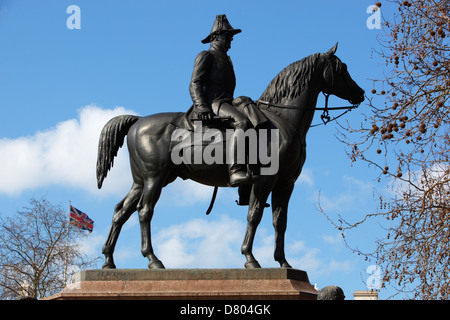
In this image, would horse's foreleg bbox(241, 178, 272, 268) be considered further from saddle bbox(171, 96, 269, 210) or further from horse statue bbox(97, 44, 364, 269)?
saddle bbox(171, 96, 269, 210)

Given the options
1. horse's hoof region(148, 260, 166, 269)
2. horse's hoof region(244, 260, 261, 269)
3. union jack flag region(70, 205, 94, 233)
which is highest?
union jack flag region(70, 205, 94, 233)

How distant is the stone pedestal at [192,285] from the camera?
10.8 m

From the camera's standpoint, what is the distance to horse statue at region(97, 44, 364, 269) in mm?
11828

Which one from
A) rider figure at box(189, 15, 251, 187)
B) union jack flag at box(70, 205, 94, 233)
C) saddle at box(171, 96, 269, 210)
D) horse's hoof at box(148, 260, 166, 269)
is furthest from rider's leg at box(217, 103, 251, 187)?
union jack flag at box(70, 205, 94, 233)

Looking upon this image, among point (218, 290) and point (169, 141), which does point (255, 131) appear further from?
point (218, 290)

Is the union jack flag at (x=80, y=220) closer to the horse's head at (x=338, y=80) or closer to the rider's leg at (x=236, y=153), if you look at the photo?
the horse's head at (x=338, y=80)

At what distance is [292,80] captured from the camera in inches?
485

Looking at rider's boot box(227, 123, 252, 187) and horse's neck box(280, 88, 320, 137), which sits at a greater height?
horse's neck box(280, 88, 320, 137)

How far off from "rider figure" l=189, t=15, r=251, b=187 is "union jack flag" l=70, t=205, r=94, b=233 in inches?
865

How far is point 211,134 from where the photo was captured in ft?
39.2

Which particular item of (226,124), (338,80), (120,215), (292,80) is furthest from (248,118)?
(120,215)

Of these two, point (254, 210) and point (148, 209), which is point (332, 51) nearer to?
point (254, 210)

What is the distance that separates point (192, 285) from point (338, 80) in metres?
4.12

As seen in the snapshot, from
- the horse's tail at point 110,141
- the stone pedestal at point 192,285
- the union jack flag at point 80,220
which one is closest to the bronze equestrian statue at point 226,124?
the horse's tail at point 110,141
